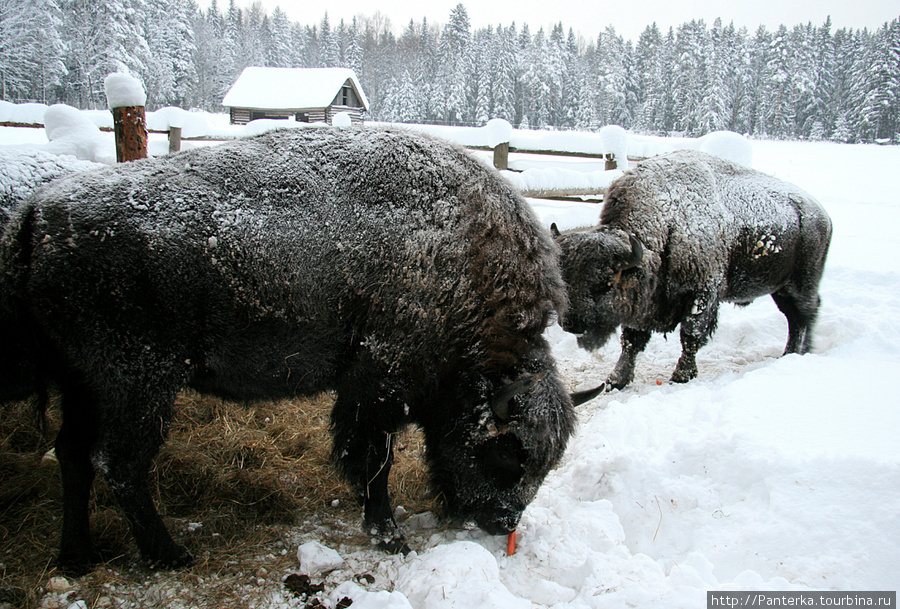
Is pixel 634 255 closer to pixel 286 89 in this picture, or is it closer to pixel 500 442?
pixel 500 442

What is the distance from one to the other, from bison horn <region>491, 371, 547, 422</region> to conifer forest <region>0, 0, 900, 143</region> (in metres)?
44.0

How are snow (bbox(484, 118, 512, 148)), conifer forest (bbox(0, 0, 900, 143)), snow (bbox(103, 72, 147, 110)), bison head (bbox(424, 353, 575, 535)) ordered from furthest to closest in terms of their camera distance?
1. conifer forest (bbox(0, 0, 900, 143))
2. snow (bbox(484, 118, 512, 148))
3. snow (bbox(103, 72, 147, 110))
4. bison head (bbox(424, 353, 575, 535))

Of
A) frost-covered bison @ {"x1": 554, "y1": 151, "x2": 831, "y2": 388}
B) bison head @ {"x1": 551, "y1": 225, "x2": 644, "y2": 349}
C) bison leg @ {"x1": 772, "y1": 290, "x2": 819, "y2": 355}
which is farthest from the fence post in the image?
bison leg @ {"x1": 772, "y1": 290, "x2": 819, "y2": 355}

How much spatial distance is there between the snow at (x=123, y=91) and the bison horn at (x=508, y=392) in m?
3.96

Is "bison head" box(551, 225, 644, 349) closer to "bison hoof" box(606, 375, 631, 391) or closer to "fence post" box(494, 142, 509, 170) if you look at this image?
"bison hoof" box(606, 375, 631, 391)

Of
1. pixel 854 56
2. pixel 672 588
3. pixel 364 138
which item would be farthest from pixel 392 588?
pixel 854 56

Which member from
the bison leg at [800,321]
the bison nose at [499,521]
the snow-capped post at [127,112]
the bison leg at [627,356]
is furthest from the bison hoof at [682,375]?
the snow-capped post at [127,112]

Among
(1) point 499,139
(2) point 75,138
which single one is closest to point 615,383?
(1) point 499,139

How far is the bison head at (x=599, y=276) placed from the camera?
4.56 m

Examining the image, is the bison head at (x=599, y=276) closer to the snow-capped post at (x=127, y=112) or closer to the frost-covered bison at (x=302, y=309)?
the frost-covered bison at (x=302, y=309)

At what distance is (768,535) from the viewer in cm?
251

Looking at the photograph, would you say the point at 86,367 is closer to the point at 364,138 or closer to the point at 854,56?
the point at 364,138

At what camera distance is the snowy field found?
220 cm

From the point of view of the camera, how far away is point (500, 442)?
257 centimetres
